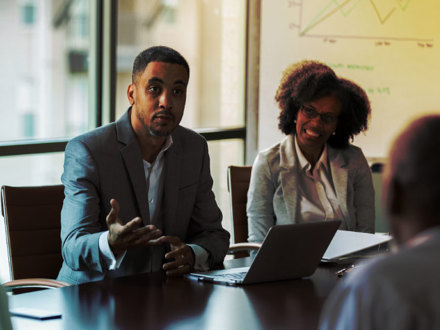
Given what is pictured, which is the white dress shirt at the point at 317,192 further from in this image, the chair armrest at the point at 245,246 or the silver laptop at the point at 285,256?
the silver laptop at the point at 285,256

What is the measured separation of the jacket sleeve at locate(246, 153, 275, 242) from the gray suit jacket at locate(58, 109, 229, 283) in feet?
1.72

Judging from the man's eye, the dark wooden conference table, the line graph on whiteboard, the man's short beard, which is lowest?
the dark wooden conference table

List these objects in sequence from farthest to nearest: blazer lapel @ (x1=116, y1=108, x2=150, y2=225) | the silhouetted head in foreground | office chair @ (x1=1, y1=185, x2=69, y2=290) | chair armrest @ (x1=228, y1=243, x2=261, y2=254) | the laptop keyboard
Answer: chair armrest @ (x1=228, y1=243, x2=261, y2=254) < office chair @ (x1=1, y1=185, x2=69, y2=290) < blazer lapel @ (x1=116, y1=108, x2=150, y2=225) < the laptop keyboard < the silhouetted head in foreground

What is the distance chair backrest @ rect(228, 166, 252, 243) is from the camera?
3.67m

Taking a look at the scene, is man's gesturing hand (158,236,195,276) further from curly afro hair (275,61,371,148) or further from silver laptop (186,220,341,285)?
curly afro hair (275,61,371,148)

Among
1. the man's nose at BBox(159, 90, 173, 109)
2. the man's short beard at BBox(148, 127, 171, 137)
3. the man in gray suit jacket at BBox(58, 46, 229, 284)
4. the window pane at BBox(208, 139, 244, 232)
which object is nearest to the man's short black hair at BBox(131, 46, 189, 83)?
the man in gray suit jacket at BBox(58, 46, 229, 284)

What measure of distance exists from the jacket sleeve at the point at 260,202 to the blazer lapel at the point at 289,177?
0.07m

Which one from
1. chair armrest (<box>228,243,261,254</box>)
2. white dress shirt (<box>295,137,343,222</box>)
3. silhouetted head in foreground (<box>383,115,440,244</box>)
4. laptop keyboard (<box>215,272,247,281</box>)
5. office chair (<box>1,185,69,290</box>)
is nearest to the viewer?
silhouetted head in foreground (<box>383,115,440,244</box>)

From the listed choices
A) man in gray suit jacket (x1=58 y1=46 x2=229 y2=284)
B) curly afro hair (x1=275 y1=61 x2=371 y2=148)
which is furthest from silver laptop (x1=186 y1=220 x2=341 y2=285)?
curly afro hair (x1=275 y1=61 x2=371 y2=148)

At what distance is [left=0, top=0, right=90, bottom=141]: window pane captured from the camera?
3971 mm

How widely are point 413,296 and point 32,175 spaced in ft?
11.3

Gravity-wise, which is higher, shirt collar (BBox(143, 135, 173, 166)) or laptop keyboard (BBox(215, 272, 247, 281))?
shirt collar (BBox(143, 135, 173, 166))

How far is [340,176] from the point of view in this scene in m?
3.62

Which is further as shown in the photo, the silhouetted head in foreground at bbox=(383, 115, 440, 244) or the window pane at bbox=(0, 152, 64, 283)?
the window pane at bbox=(0, 152, 64, 283)
